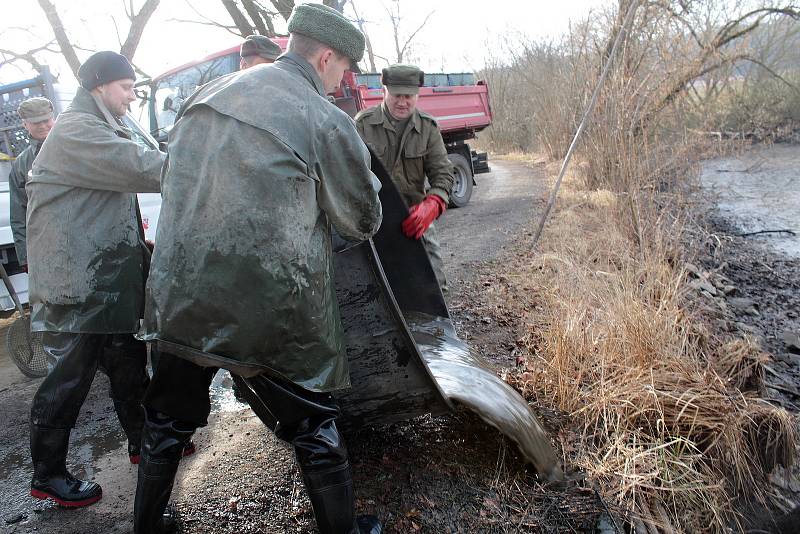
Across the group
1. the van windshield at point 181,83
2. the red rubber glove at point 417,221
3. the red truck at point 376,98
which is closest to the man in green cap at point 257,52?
the red rubber glove at point 417,221

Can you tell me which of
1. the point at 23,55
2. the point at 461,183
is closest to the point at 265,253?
the point at 461,183

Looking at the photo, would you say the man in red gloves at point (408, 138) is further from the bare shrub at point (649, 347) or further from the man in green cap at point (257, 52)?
the bare shrub at point (649, 347)

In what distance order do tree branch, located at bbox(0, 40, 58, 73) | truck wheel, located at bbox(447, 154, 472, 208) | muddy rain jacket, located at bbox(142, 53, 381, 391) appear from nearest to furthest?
muddy rain jacket, located at bbox(142, 53, 381, 391) → truck wheel, located at bbox(447, 154, 472, 208) → tree branch, located at bbox(0, 40, 58, 73)

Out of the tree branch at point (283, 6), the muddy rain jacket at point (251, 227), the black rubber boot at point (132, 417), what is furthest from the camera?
the tree branch at point (283, 6)

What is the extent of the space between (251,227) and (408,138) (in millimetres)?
2403

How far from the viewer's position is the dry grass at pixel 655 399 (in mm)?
2863

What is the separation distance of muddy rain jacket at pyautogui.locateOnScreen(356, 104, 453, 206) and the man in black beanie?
1.72 metres

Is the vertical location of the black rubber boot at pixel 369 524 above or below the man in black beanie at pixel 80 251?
below

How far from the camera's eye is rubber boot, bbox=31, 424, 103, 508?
7.88ft

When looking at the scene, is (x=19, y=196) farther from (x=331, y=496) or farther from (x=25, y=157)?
(x=331, y=496)

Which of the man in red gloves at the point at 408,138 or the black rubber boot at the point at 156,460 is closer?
the black rubber boot at the point at 156,460

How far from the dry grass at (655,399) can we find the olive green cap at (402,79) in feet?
5.85

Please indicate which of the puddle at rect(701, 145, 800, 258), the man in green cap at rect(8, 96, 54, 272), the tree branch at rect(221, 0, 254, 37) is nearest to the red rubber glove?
the man in green cap at rect(8, 96, 54, 272)

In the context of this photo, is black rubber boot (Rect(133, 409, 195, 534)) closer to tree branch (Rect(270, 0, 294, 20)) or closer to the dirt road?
the dirt road
